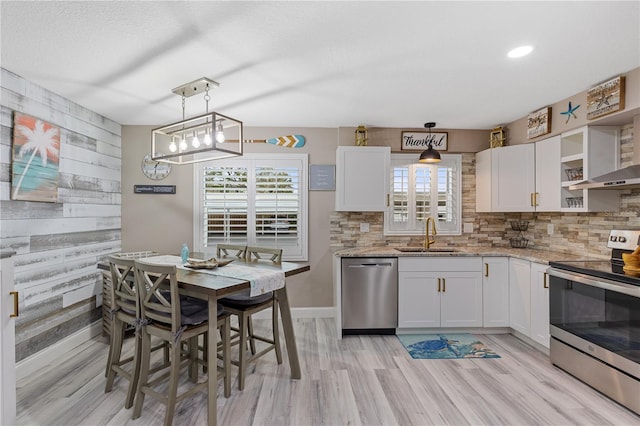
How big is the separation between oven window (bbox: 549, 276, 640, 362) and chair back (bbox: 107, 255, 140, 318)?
3293 mm

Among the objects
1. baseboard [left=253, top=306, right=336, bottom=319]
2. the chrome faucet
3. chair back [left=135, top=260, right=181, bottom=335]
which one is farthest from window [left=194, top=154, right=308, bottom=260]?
chair back [left=135, top=260, right=181, bottom=335]

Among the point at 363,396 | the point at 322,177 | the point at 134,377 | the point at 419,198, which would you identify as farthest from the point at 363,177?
the point at 134,377

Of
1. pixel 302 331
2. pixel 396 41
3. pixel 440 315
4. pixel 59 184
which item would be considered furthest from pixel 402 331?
pixel 59 184

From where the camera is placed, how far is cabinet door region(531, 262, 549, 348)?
9.77 ft

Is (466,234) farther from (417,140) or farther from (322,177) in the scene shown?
(322,177)

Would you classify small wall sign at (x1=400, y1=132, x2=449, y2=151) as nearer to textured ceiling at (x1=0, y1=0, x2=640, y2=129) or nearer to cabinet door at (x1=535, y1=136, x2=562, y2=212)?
textured ceiling at (x1=0, y1=0, x2=640, y2=129)

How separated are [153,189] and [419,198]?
339cm

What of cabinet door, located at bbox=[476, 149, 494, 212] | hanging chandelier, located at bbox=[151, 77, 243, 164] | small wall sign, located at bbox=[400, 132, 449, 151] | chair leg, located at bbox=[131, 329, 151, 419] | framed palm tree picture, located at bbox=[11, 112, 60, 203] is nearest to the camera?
chair leg, located at bbox=[131, 329, 151, 419]

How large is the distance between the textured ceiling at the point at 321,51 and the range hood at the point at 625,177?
0.54 metres

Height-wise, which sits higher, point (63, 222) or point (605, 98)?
point (605, 98)

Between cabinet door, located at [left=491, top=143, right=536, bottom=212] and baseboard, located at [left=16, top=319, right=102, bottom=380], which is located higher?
cabinet door, located at [left=491, top=143, right=536, bottom=212]

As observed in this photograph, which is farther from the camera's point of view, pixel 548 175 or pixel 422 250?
pixel 422 250

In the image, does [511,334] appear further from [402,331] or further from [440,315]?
[402,331]

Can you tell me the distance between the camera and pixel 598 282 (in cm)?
236
